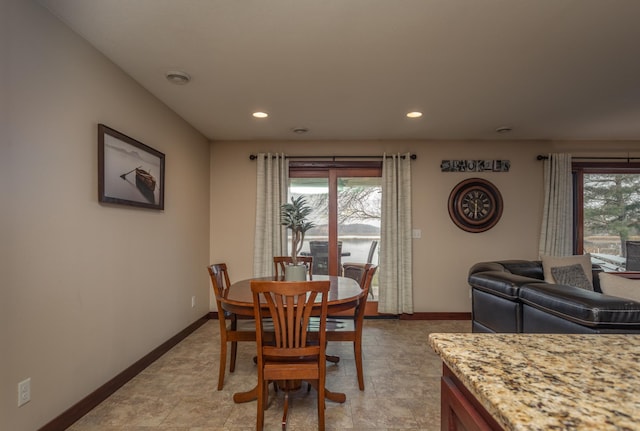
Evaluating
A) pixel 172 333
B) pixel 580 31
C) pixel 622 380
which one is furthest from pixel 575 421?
pixel 172 333

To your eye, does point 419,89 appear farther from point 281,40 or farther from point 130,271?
point 130,271

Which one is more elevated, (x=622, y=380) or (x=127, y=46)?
(x=127, y=46)

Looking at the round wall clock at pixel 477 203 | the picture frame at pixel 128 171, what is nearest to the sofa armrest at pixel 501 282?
the round wall clock at pixel 477 203

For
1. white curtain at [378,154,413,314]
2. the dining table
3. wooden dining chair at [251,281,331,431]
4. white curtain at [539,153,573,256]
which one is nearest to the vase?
the dining table

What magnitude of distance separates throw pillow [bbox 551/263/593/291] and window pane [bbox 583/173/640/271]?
5.38 feet

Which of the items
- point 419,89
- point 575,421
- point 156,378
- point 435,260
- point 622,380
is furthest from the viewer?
point 435,260

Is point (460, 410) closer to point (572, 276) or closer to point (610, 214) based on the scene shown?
point (572, 276)

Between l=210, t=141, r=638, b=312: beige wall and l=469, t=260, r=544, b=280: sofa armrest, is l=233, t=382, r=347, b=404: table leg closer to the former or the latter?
l=469, t=260, r=544, b=280: sofa armrest

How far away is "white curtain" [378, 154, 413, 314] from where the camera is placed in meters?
4.56

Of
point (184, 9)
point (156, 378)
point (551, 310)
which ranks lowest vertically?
point (156, 378)

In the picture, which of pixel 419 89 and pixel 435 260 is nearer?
pixel 419 89

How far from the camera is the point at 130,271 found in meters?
2.79

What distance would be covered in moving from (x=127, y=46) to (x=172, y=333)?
2677 millimetres

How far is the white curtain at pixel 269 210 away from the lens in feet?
14.9
